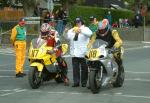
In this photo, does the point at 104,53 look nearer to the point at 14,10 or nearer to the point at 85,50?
the point at 85,50

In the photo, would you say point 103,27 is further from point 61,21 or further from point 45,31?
point 61,21

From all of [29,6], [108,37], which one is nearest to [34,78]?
[108,37]

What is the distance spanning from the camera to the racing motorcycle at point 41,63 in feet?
48.4

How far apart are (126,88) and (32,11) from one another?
24971 mm

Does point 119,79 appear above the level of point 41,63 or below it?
below

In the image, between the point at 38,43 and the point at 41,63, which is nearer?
the point at 41,63

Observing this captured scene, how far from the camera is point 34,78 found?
14727mm

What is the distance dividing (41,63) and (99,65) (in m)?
1.71

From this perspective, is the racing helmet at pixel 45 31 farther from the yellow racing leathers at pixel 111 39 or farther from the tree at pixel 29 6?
the tree at pixel 29 6

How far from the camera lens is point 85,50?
15.1m

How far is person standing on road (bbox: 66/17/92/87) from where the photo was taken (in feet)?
49.7

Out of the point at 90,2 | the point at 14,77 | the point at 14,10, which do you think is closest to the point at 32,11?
the point at 14,10

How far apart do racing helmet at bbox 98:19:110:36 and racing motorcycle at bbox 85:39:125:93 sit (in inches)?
11.1

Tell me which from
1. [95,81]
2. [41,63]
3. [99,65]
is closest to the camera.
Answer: [95,81]
